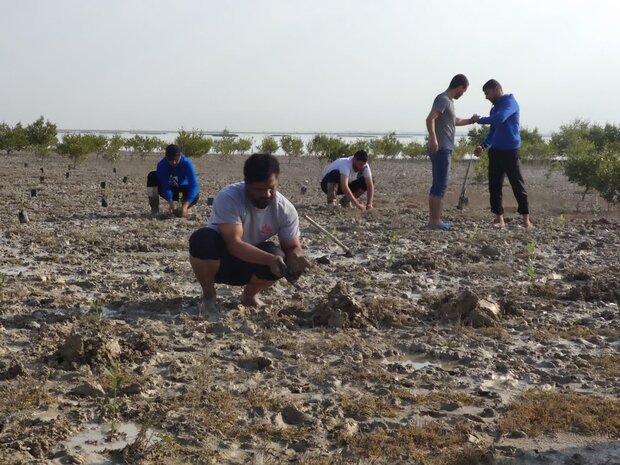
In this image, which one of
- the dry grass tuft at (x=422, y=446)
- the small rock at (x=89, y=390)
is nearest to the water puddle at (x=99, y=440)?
the small rock at (x=89, y=390)

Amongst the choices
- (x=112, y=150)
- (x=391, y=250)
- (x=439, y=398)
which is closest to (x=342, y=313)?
(x=439, y=398)

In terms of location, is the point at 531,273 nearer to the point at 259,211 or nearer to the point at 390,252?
the point at 390,252

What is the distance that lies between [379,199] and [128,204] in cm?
441

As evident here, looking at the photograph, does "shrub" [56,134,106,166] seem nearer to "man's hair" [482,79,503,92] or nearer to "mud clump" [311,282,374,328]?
"man's hair" [482,79,503,92]

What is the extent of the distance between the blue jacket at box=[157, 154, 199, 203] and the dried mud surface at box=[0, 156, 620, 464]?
68.6 inches

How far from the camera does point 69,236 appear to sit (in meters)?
7.48

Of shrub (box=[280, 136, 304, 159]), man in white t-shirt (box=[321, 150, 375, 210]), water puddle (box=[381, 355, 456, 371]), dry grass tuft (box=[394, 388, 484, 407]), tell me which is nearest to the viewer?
dry grass tuft (box=[394, 388, 484, 407])

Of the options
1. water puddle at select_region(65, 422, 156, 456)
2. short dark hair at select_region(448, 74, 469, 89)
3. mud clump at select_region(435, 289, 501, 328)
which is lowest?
water puddle at select_region(65, 422, 156, 456)

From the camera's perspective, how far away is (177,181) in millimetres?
9203

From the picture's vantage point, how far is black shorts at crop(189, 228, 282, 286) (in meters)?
4.59

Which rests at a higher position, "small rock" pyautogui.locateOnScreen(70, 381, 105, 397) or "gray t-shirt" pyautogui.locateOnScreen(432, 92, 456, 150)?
"gray t-shirt" pyautogui.locateOnScreen(432, 92, 456, 150)

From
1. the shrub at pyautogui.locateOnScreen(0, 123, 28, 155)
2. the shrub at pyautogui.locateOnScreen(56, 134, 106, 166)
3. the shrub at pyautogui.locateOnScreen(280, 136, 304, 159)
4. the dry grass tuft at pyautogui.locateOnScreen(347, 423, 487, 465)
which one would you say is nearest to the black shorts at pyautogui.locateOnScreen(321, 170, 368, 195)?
the dry grass tuft at pyautogui.locateOnScreen(347, 423, 487, 465)

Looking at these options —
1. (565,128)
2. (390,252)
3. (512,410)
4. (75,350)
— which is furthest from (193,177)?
(565,128)

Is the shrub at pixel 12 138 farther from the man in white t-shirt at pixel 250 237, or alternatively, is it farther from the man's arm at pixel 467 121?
the man in white t-shirt at pixel 250 237
